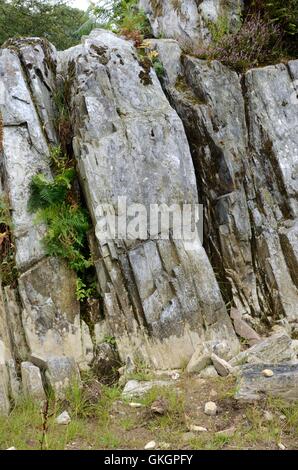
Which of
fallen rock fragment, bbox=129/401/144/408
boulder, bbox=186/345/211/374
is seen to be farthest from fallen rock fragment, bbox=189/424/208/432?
boulder, bbox=186/345/211/374

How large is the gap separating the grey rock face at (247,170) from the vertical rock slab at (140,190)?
31.0 inches

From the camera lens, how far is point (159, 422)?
594 cm

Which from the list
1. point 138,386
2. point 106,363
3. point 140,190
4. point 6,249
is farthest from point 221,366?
point 6,249

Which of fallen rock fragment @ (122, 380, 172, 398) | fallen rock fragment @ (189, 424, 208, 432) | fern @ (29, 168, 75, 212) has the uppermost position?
fern @ (29, 168, 75, 212)

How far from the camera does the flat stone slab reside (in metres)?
6.13

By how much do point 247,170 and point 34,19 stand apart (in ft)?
33.6

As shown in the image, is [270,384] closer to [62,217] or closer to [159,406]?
[159,406]

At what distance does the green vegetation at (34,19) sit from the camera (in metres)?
15.3

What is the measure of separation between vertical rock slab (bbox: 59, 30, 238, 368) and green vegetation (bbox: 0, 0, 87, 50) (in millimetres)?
6873

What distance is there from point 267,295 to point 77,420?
4510 mm

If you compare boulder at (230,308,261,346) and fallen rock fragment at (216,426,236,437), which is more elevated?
boulder at (230,308,261,346)

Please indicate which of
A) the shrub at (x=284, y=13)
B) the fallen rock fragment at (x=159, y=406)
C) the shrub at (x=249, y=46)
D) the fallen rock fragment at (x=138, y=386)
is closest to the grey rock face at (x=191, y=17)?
the shrub at (x=249, y=46)

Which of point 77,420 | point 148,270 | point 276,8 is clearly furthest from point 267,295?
point 276,8

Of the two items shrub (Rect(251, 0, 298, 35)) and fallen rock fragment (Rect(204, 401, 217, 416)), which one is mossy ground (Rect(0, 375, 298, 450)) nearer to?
fallen rock fragment (Rect(204, 401, 217, 416))
